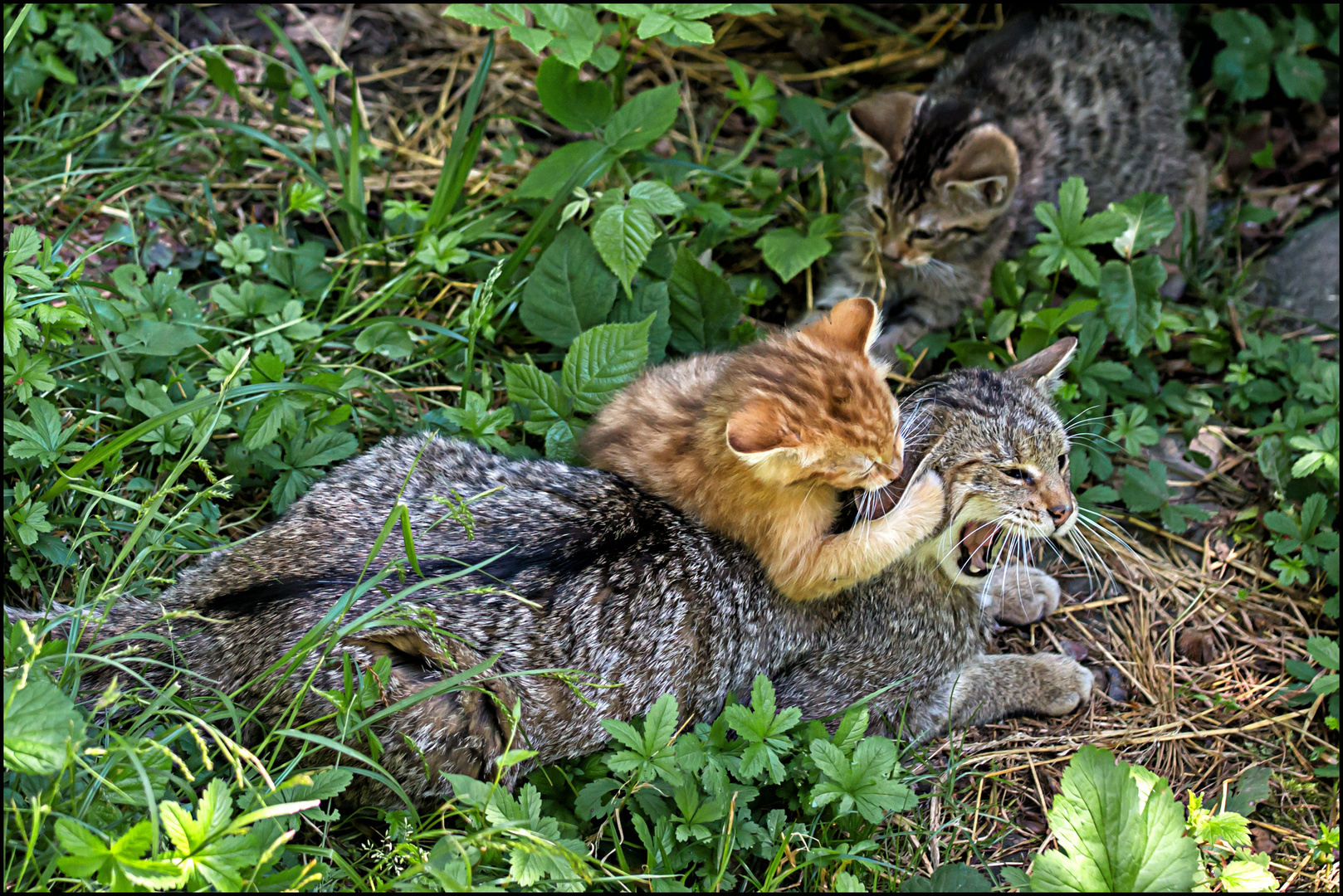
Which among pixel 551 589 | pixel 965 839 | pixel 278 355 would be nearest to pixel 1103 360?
pixel 965 839

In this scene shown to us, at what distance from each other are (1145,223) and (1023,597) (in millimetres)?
1867

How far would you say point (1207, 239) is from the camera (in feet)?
17.7

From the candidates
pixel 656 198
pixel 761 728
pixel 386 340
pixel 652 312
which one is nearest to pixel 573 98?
pixel 656 198

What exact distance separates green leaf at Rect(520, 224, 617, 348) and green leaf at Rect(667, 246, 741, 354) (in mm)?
319

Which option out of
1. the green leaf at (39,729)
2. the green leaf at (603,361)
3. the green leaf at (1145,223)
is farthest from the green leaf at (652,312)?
the green leaf at (39,729)

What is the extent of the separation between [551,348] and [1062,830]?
2.93 m

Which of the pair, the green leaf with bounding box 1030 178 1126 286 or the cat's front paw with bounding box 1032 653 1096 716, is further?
the green leaf with bounding box 1030 178 1126 286

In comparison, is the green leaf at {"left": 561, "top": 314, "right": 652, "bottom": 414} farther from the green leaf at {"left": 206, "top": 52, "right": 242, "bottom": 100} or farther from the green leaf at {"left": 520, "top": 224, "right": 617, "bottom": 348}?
the green leaf at {"left": 206, "top": 52, "right": 242, "bottom": 100}

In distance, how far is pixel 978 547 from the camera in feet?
12.3

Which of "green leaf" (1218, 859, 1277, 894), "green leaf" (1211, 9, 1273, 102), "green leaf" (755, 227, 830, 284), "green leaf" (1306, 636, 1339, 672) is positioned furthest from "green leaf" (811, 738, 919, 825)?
"green leaf" (1211, 9, 1273, 102)

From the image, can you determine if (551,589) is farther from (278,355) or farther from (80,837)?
(278,355)

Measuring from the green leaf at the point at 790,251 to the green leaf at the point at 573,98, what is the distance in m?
0.96

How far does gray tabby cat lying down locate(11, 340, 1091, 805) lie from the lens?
9.96ft

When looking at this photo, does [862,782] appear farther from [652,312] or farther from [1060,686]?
[652,312]
